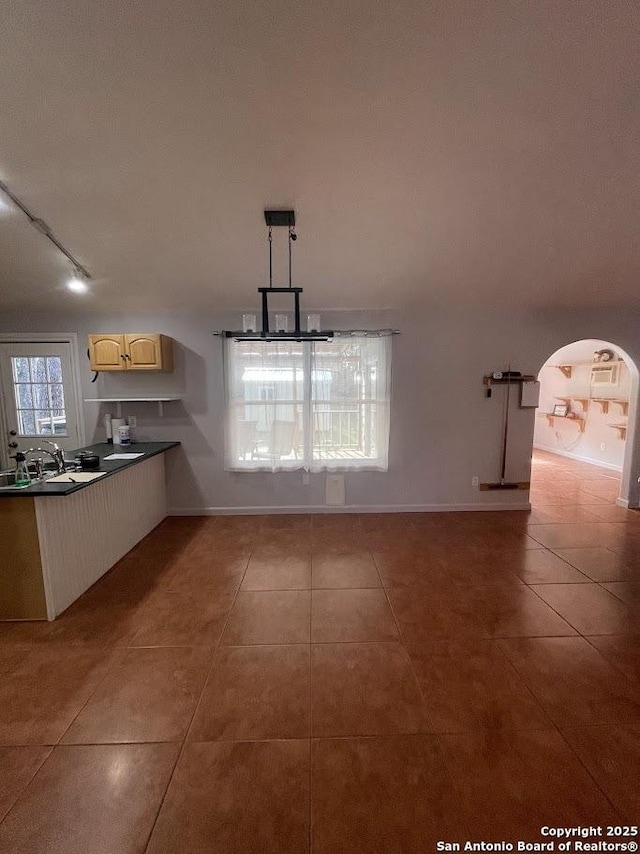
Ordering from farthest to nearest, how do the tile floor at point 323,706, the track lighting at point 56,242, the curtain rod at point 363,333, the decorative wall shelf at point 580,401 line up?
the decorative wall shelf at point 580,401 < the curtain rod at point 363,333 < the track lighting at point 56,242 < the tile floor at point 323,706

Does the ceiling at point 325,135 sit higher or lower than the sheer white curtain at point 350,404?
higher

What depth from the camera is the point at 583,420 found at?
6.84 metres

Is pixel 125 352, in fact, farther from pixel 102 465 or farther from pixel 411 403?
pixel 411 403

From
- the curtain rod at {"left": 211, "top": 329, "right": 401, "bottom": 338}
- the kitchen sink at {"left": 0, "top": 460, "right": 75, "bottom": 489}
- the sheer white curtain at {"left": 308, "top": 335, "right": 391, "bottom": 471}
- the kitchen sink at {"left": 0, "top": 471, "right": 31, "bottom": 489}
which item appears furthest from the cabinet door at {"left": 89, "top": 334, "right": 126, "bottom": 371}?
the sheer white curtain at {"left": 308, "top": 335, "right": 391, "bottom": 471}

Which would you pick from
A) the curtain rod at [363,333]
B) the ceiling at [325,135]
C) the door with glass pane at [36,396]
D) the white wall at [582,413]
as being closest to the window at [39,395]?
the door with glass pane at [36,396]

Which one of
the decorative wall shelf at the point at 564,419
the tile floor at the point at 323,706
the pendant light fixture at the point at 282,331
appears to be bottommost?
the tile floor at the point at 323,706

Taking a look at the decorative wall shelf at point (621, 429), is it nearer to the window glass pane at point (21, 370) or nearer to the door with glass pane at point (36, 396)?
the door with glass pane at point (36, 396)

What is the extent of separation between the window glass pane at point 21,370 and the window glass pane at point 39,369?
0.20 ft

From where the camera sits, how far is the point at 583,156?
2102 millimetres

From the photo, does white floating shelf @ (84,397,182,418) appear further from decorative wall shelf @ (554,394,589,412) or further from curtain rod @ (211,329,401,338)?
decorative wall shelf @ (554,394,589,412)

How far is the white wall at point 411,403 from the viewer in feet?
13.3

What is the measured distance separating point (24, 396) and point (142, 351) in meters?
1.67

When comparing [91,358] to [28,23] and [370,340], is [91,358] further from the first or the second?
[370,340]

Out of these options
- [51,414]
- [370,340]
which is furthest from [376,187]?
[51,414]
